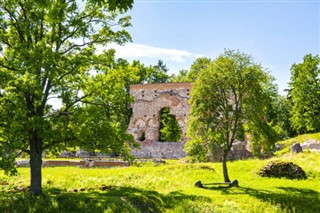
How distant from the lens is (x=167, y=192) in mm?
17391

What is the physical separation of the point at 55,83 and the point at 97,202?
18.0ft

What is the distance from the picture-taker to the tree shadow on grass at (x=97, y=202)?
1276 centimetres

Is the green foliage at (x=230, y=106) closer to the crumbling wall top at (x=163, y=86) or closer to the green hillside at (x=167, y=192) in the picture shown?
the green hillside at (x=167, y=192)

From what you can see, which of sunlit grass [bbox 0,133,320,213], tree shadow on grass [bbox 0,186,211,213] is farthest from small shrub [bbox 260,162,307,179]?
tree shadow on grass [bbox 0,186,211,213]

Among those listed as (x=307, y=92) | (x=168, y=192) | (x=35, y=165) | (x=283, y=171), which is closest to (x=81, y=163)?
(x=35, y=165)

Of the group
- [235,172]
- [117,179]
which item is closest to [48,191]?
[117,179]

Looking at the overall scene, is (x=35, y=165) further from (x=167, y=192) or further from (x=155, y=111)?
(x=155, y=111)

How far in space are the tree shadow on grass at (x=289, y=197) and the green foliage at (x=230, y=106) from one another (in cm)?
240

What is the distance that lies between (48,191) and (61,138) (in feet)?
10.5

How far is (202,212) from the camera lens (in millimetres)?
13305

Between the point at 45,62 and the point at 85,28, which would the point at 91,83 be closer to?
the point at 85,28

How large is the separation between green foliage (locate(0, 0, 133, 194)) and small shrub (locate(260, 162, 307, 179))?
983 cm

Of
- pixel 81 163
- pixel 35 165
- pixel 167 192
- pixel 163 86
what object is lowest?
pixel 167 192

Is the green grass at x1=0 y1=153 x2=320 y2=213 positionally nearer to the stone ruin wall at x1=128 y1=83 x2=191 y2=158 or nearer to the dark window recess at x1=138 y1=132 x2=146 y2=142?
the stone ruin wall at x1=128 y1=83 x2=191 y2=158
